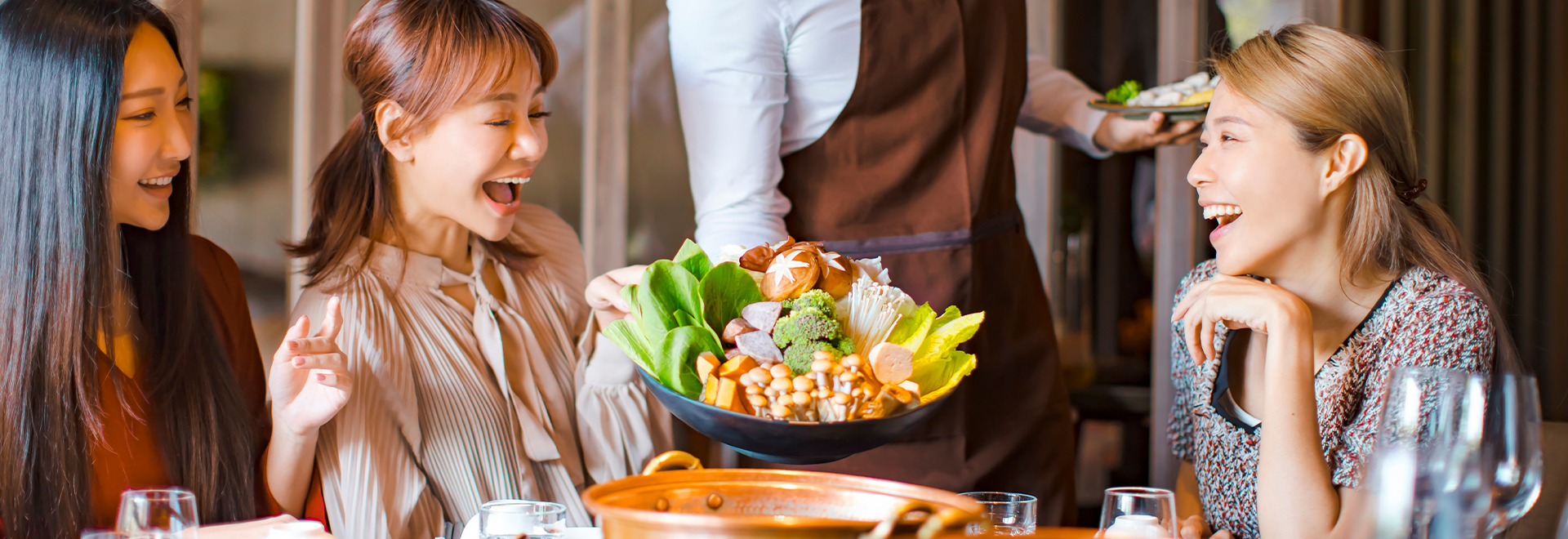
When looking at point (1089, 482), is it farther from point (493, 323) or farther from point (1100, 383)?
point (493, 323)

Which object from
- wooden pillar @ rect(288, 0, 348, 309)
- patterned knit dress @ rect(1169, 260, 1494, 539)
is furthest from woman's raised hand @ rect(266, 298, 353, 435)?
patterned knit dress @ rect(1169, 260, 1494, 539)

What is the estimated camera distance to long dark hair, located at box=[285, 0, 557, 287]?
1538 mm

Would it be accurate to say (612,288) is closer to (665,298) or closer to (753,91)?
(665,298)

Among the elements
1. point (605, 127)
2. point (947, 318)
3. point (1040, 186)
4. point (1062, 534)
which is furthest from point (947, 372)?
point (1040, 186)

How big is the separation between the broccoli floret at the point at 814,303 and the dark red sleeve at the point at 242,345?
793mm

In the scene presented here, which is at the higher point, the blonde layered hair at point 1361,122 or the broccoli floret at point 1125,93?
the broccoli floret at point 1125,93

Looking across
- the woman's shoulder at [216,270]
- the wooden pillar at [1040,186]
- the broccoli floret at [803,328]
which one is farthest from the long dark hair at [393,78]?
the wooden pillar at [1040,186]

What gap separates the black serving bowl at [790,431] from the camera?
1.08 m

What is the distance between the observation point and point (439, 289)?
1.67m

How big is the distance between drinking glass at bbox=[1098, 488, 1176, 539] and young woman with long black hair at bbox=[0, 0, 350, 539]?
3.14 feet

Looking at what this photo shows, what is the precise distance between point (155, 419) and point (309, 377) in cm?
23

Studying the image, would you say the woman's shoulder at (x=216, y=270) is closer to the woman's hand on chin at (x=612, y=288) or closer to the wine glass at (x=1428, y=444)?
the woman's hand on chin at (x=612, y=288)

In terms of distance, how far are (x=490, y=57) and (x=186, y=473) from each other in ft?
2.32

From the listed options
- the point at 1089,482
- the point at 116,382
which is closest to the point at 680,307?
the point at 116,382
